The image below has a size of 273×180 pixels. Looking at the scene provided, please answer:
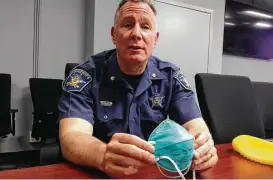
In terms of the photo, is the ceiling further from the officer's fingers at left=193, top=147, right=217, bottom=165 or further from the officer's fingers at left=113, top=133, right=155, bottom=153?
the officer's fingers at left=113, top=133, right=155, bottom=153

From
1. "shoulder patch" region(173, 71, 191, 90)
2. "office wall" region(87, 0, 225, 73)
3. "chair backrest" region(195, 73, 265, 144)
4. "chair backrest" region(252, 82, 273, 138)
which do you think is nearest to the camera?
"shoulder patch" region(173, 71, 191, 90)

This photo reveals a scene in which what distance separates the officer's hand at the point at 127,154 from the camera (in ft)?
1.65

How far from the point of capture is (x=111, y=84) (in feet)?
3.34

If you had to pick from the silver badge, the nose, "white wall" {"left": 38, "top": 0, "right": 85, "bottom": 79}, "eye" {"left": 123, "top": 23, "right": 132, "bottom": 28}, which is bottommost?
the silver badge

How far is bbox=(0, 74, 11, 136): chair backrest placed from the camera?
2.13 meters

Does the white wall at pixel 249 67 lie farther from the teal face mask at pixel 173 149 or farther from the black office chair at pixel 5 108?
the teal face mask at pixel 173 149

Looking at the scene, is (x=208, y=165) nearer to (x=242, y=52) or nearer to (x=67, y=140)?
(x=67, y=140)

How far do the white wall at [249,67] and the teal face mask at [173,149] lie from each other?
12.4 feet

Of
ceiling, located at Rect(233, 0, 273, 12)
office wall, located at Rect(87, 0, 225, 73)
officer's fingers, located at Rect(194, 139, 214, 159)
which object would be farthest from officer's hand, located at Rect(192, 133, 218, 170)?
ceiling, located at Rect(233, 0, 273, 12)

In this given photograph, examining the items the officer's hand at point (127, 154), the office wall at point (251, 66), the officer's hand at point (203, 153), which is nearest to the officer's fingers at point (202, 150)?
the officer's hand at point (203, 153)

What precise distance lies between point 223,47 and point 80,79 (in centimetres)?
339

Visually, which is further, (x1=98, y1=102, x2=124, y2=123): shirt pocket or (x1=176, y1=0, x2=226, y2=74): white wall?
(x1=176, y1=0, x2=226, y2=74): white wall

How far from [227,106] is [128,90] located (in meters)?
0.61

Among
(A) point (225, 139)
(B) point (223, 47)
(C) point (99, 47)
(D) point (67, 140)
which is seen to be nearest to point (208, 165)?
(D) point (67, 140)
